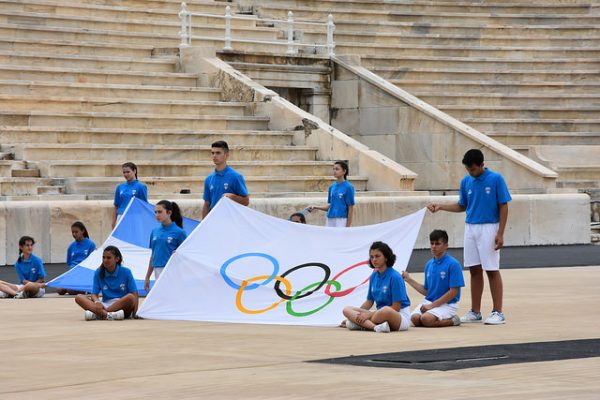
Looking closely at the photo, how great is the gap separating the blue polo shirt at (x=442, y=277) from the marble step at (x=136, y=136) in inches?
501

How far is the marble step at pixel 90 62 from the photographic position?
2672 cm

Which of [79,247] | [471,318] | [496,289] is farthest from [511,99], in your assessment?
[496,289]

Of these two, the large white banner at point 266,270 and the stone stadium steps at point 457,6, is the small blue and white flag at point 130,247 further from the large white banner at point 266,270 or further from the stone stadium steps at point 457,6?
the stone stadium steps at point 457,6

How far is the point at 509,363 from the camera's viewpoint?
934 cm

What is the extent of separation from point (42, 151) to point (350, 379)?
15.8m

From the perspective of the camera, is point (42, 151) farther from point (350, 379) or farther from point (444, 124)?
point (350, 379)

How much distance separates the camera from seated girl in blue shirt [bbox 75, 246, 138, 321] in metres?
13.1

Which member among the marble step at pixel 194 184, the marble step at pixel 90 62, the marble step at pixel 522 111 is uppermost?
the marble step at pixel 90 62

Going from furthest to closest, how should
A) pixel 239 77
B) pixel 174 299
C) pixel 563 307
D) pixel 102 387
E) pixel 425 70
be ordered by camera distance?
1. pixel 425 70
2. pixel 239 77
3. pixel 563 307
4. pixel 174 299
5. pixel 102 387

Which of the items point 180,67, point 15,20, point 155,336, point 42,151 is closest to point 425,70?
point 180,67

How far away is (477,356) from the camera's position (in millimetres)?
9797

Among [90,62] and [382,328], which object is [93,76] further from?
[382,328]

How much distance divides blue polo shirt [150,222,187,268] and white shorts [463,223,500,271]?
3.05 meters

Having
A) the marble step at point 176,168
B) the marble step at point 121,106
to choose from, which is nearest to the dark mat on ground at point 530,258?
the marble step at point 176,168
